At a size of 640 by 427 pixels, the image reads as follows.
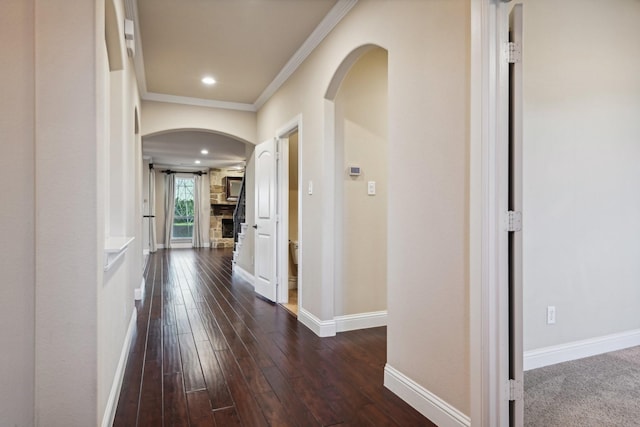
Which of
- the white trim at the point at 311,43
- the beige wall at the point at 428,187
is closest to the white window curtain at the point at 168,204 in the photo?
the white trim at the point at 311,43

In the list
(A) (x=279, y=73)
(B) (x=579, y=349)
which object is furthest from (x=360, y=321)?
(A) (x=279, y=73)

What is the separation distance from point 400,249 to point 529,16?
1.89m

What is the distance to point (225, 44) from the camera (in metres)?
3.57

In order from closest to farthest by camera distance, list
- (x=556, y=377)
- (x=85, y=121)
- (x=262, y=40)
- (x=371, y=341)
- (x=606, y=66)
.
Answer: (x=85, y=121) → (x=556, y=377) → (x=606, y=66) → (x=371, y=341) → (x=262, y=40)

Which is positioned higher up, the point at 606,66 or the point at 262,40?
the point at 262,40

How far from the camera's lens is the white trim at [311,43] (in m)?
2.90

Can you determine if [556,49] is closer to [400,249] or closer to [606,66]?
[606,66]

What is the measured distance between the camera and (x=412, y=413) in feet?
6.66

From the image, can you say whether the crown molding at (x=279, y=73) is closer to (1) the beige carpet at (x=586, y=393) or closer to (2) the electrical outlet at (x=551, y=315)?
(2) the electrical outlet at (x=551, y=315)

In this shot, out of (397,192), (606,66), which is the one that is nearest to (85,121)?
(397,192)

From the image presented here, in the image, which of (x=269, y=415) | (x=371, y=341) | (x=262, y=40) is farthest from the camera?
(x=262, y=40)

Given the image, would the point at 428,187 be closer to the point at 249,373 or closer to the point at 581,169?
the point at 581,169

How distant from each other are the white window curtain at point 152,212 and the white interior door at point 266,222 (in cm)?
668

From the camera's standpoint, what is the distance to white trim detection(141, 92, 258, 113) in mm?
5043
